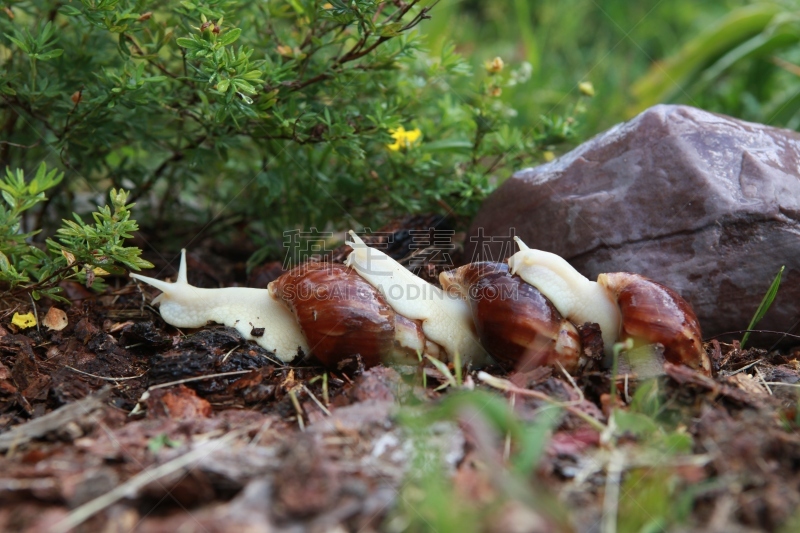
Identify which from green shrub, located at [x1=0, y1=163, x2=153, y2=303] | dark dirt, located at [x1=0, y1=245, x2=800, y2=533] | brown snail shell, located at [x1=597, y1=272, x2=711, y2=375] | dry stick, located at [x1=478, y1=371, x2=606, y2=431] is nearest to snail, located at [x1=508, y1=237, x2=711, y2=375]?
brown snail shell, located at [x1=597, y1=272, x2=711, y2=375]

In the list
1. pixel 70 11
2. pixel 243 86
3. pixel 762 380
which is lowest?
pixel 762 380

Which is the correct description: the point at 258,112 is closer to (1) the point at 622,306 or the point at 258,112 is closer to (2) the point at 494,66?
(2) the point at 494,66

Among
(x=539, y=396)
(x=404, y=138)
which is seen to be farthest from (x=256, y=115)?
(x=539, y=396)

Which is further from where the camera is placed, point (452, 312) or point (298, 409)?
point (452, 312)

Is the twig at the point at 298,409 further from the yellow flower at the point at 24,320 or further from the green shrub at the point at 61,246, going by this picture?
the yellow flower at the point at 24,320

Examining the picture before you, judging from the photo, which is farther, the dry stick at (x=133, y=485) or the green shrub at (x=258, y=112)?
the green shrub at (x=258, y=112)

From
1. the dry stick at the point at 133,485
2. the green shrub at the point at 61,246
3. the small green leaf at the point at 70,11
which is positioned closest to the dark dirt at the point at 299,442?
the dry stick at the point at 133,485

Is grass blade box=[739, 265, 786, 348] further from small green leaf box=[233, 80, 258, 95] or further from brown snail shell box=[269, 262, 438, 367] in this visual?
small green leaf box=[233, 80, 258, 95]
